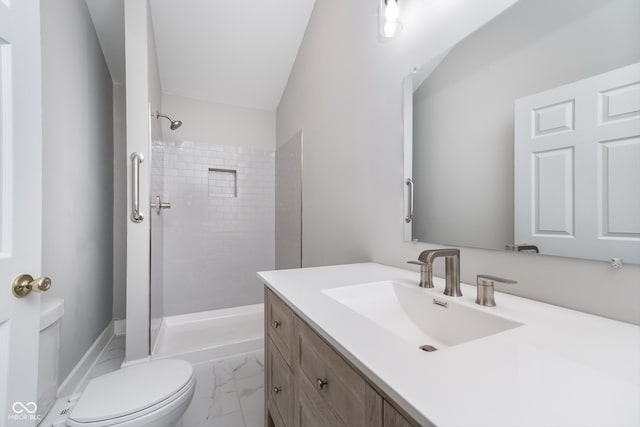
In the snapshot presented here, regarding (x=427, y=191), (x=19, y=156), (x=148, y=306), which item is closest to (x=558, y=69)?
(x=427, y=191)

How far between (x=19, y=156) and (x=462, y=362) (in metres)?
1.13

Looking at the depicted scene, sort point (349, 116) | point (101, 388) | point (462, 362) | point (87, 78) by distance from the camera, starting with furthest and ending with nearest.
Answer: point (87, 78), point (349, 116), point (101, 388), point (462, 362)

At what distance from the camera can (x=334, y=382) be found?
0.57 metres

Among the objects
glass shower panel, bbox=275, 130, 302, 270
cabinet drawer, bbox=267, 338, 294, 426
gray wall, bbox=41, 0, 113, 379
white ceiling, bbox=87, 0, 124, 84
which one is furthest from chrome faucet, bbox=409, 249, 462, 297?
white ceiling, bbox=87, 0, 124, 84

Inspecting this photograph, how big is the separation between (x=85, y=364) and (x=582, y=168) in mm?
2575

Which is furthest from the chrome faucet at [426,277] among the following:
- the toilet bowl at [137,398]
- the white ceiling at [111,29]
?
the white ceiling at [111,29]

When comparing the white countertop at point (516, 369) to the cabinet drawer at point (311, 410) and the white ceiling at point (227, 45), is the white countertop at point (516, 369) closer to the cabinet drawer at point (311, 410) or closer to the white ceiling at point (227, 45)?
the cabinet drawer at point (311, 410)

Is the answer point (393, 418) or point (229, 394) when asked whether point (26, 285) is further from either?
point (229, 394)

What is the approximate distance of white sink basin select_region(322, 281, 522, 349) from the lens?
68 cm

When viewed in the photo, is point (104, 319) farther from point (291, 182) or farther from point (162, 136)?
point (291, 182)

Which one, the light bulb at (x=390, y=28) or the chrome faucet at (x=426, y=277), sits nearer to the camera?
the chrome faucet at (x=426, y=277)

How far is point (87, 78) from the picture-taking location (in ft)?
5.67

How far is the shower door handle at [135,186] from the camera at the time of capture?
1.61m

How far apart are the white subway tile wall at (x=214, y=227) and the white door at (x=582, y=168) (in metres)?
2.57
